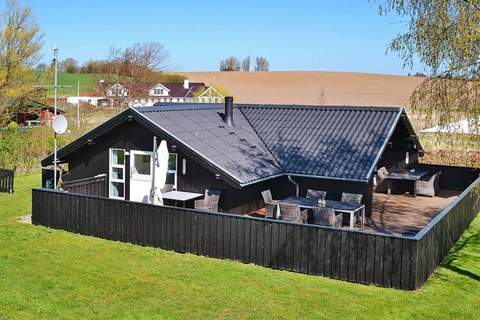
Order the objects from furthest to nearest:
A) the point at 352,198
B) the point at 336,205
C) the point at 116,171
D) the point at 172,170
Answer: the point at 116,171 < the point at 172,170 < the point at 352,198 < the point at 336,205

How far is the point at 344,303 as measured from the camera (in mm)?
10062

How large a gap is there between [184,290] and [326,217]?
18.0ft

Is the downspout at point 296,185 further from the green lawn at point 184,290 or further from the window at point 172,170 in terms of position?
the green lawn at point 184,290

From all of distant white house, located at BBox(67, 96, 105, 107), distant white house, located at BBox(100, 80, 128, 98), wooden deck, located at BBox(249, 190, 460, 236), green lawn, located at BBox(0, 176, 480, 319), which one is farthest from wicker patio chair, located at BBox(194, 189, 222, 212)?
distant white house, located at BBox(67, 96, 105, 107)

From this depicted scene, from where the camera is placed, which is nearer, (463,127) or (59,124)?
(463,127)

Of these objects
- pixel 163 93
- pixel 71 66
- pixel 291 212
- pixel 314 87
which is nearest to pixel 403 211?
pixel 291 212

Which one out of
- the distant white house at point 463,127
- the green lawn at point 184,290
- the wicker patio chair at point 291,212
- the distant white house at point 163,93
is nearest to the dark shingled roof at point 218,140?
the wicker patio chair at point 291,212

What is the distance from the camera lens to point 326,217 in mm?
14727

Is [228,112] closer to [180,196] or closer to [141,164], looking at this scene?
[141,164]

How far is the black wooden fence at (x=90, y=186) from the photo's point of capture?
55.3 ft

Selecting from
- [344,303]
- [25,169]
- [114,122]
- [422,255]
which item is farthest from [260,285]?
[25,169]

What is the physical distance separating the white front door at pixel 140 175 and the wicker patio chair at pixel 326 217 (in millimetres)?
5532

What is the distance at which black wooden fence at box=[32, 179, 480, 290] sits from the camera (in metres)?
10.9

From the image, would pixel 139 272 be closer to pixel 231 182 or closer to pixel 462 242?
pixel 231 182
